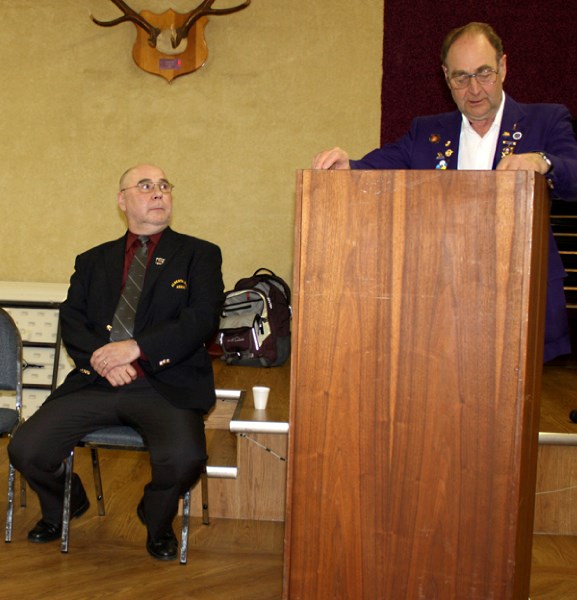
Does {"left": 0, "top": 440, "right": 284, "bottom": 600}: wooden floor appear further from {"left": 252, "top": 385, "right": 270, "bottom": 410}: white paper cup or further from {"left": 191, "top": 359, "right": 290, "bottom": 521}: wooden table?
{"left": 252, "top": 385, "right": 270, "bottom": 410}: white paper cup

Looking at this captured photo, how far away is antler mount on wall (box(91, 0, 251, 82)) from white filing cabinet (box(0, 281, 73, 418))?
5.62ft

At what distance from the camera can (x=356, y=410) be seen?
1443 mm

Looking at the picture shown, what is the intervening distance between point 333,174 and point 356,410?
0.42m

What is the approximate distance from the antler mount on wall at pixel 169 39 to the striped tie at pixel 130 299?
2442 mm

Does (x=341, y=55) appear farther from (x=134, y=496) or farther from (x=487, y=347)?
(x=487, y=347)

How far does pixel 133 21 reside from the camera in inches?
201

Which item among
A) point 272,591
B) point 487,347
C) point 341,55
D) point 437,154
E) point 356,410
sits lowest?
point 272,591

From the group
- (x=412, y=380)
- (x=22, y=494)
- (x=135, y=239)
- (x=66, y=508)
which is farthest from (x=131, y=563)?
(x=412, y=380)

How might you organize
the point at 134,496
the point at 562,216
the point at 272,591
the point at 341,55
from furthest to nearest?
1. the point at 341,55
2. the point at 562,216
3. the point at 134,496
4. the point at 272,591

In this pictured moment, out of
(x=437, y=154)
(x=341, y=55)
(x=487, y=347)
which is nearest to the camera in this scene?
(x=487, y=347)

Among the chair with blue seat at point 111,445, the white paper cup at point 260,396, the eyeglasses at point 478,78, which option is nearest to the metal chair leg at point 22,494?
the chair with blue seat at point 111,445

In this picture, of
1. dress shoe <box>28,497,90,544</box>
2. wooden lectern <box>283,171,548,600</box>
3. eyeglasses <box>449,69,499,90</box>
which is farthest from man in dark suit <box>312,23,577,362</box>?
dress shoe <box>28,497,90,544</box>

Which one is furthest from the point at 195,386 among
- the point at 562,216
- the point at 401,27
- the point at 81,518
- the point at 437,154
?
the point at 401,27

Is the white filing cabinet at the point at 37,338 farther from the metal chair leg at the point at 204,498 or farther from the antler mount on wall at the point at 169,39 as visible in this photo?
the antler mount on wall at the point at 169,39
